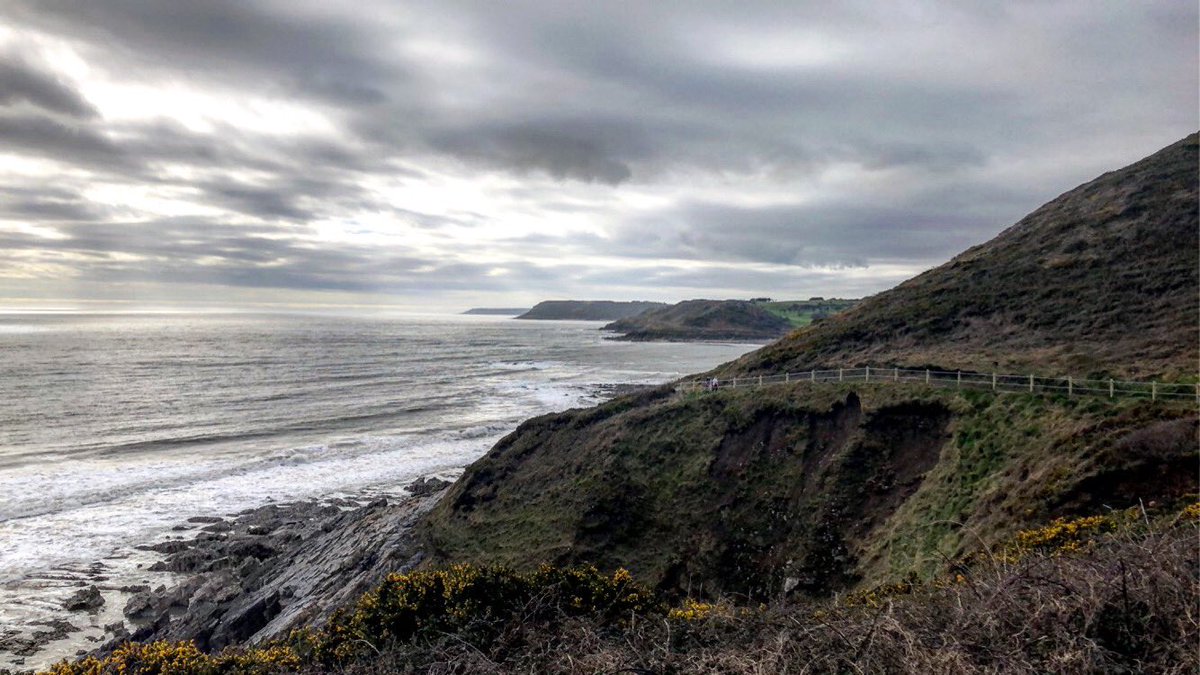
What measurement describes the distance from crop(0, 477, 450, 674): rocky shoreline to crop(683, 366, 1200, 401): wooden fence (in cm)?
1607

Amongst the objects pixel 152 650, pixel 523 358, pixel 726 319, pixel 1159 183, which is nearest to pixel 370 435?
pixel 152 650

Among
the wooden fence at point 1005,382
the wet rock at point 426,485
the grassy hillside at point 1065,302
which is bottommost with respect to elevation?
the wet rock at point 426,485

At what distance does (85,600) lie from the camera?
65.3ft

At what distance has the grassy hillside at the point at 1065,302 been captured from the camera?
25250mm

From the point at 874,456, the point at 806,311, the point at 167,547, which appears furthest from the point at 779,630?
the point at 806,311

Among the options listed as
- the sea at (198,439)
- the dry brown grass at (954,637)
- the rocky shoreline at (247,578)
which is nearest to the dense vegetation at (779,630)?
the dry brown grass at (954,637)

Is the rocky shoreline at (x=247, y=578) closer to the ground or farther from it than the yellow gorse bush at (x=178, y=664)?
closer to the ground

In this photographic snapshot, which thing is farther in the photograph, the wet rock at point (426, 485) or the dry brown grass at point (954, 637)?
the wet rock at point (426, 485)

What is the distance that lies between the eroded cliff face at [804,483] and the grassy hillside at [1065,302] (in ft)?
20.0

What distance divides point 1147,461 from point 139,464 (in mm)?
42625

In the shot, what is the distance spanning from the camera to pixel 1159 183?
4128 cm

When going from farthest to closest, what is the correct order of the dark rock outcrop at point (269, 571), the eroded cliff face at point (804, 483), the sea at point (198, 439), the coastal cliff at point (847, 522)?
the sea at point (198, 439) < the dark rock outcrop at point (269, 571) < the eroded cliff face at point (804, 483) < the coastal cliff at point (847, 522)

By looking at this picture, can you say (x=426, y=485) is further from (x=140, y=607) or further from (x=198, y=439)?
→ (x=198, y=439)

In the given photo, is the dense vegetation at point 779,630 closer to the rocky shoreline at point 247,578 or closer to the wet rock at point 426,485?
the rocky shoreline at point 247,578
